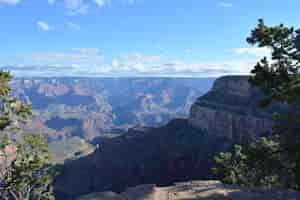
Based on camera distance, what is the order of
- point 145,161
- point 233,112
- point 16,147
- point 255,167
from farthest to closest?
point 145,161, point 233,112, point 16,147, point 255,167

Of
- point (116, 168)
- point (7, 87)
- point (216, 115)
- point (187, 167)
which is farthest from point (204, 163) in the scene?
point (7, 87)

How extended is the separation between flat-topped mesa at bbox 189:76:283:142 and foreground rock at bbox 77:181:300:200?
316ft

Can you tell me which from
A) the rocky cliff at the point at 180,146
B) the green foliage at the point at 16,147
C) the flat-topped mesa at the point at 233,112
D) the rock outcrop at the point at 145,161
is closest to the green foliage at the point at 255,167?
the green foliage at the point at 16,147

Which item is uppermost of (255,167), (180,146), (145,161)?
(255,167)

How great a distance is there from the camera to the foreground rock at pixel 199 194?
22969mm

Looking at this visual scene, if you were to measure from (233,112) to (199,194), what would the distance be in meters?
117

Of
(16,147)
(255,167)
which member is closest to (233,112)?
(255,167)

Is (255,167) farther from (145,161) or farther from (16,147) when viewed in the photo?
(145,161)

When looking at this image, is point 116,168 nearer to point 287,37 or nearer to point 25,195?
point 25,195

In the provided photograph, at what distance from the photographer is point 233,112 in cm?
13675

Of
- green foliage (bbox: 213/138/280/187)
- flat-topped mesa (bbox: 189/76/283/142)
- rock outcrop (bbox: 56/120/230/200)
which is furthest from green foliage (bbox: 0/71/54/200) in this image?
flat-topped mesa (bbox: 189/76/283/142)

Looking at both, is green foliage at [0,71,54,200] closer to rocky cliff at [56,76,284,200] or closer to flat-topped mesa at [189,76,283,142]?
rocky cliff at [56,76,284,200]

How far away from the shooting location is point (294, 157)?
2567 centimetres

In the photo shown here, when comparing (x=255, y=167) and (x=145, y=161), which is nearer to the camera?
(x=255, y=167)
